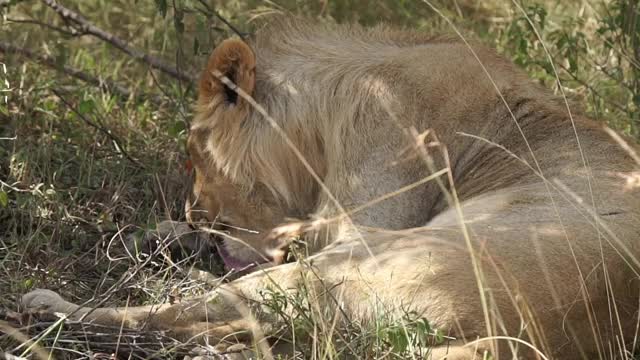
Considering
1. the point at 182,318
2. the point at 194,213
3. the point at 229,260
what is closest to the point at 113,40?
the point at 194,213

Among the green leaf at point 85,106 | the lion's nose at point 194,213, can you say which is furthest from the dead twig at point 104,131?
the lion's nose at point 194,213

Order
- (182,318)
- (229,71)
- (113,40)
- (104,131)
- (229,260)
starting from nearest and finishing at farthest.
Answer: (182,318) → (229,71) → (229,260) → (104,131) → (113,40)

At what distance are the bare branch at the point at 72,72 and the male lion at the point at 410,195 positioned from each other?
1.36 metres

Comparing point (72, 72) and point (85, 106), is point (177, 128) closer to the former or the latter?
point (85, 106)

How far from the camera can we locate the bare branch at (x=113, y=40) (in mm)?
5945

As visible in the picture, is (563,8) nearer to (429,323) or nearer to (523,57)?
(523,57)

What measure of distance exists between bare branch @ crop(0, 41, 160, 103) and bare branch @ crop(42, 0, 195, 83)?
171 millimetres

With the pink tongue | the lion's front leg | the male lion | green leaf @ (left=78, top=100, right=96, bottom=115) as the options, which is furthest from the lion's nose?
the lion's front leg

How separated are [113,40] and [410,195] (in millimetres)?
2175

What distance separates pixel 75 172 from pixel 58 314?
1.70m

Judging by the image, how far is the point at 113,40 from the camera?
6070 millimetres

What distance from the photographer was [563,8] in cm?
730

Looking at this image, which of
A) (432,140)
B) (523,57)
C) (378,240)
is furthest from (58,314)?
(523,57)

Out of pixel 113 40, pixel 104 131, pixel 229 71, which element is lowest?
pixel 104 131
